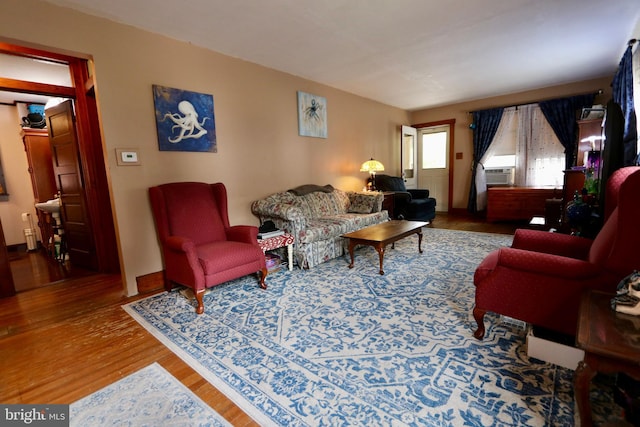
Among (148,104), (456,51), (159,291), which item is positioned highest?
(456,51)

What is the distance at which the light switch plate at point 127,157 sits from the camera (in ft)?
8.76

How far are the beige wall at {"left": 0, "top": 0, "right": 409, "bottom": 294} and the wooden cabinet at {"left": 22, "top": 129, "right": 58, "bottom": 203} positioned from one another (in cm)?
319

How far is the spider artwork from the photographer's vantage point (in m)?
4.42

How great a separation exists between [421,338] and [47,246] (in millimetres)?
5663

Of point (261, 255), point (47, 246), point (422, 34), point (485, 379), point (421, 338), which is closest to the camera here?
point (485, 379)

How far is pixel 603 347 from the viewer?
101cm

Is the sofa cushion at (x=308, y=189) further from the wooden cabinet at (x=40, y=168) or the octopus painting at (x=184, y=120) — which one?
the wooden cabinet at (x=40, y=168)

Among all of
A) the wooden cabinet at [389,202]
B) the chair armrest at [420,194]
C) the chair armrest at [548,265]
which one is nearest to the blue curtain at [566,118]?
the chair armrest at [420,194]

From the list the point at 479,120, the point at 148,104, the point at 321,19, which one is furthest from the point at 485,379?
the point at 479,120

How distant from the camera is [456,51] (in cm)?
355

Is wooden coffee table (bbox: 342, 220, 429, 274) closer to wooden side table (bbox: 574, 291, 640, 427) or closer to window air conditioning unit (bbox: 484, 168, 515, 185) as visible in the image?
wooden side table (bbox: 574, 291, 640, 427)

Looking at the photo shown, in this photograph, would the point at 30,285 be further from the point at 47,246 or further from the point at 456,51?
the point at 456,51

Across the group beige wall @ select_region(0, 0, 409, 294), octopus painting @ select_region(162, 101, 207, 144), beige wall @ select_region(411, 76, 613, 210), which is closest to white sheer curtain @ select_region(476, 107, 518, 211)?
beige wall @ select_region(411, 76, 613, 210)

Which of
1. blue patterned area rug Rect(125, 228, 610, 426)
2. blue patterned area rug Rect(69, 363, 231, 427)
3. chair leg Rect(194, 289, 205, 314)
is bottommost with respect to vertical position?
blue patterned area rug Rect(125, 228, 610, 426)
